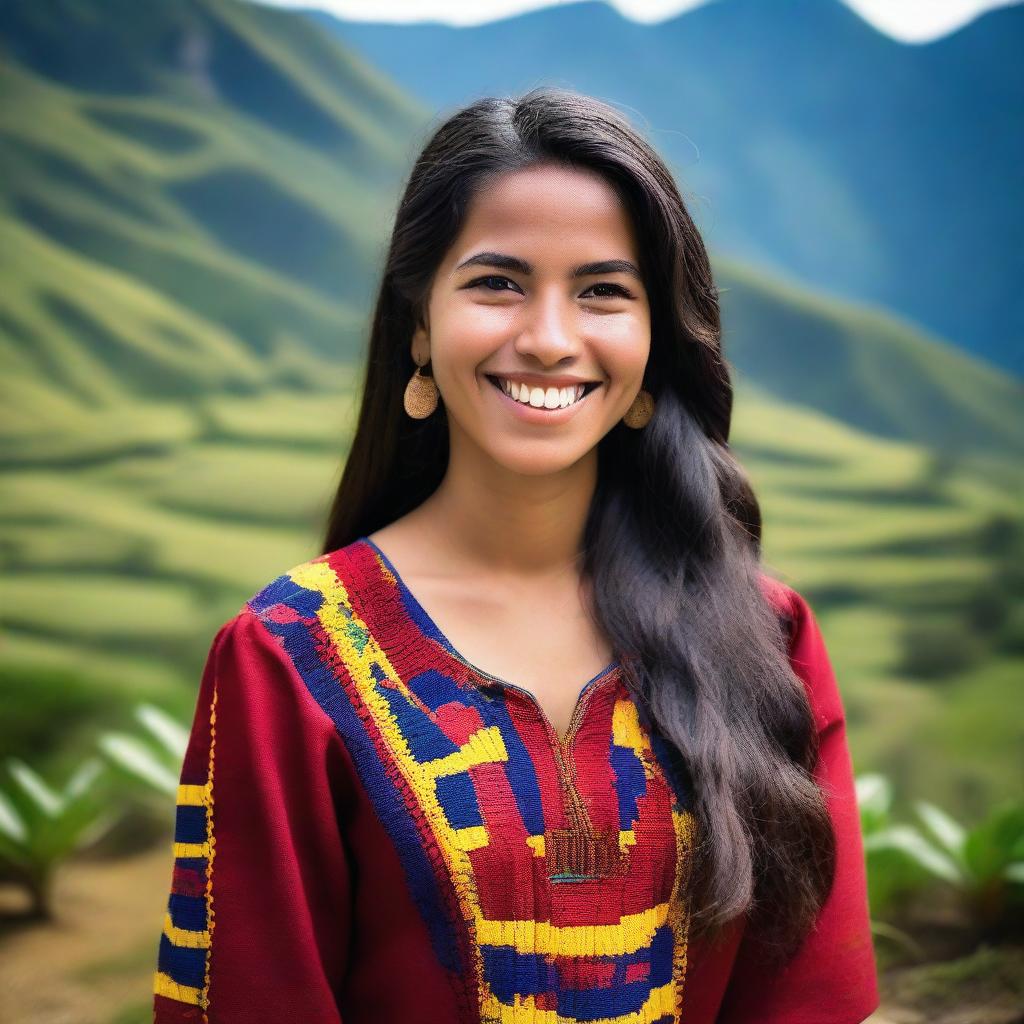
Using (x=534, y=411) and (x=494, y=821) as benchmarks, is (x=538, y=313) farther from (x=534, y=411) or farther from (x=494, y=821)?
(x=494, y=821)

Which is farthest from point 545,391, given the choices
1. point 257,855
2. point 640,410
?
point 257,855

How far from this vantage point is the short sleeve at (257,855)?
4.51 feet

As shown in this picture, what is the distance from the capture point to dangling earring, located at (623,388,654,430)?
1.71m

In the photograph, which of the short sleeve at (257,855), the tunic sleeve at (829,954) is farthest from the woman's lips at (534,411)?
the tunic sleeve at (829,954)

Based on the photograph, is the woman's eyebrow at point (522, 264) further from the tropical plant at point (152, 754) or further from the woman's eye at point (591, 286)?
the tropical plant at point (152, 754)

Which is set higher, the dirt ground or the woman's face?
the woman's face

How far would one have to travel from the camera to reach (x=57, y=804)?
9.53ft

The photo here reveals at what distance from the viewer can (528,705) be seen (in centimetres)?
152

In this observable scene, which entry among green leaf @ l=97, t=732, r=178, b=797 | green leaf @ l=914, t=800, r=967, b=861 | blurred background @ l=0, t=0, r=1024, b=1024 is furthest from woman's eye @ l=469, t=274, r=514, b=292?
green leaf @ l=914, t=800, r=967, b=861

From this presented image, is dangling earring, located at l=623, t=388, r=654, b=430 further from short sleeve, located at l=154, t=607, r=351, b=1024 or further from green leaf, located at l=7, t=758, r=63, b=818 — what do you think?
green leaf, located at l=7, t=758, r=63, b=818

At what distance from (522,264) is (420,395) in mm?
267

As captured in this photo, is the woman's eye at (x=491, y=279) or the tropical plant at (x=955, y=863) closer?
the woman's eye at (x=491, y=279)

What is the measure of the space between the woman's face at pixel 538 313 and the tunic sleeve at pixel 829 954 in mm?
564

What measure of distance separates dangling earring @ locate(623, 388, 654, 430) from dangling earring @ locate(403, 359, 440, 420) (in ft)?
0.95
